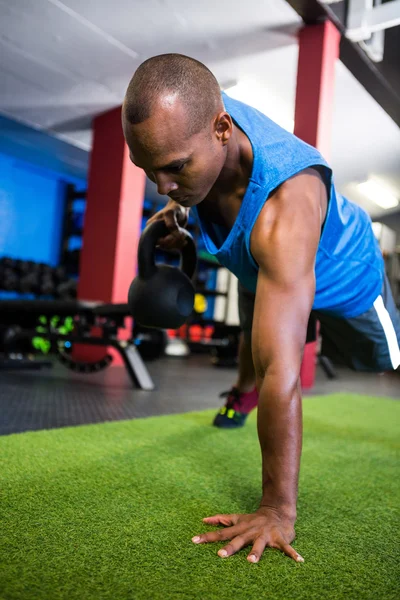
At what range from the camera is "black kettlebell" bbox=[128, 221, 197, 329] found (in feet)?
5.60

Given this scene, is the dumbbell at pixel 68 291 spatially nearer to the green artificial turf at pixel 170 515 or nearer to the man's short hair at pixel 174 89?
the green artificial turf at pixel 170 515

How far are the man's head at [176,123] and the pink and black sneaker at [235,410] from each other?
3.66 feet

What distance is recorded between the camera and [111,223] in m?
4.86

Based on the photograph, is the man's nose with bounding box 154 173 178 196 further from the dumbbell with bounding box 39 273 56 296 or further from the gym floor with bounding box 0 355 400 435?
the dumbbell with bounding box 39 273 56 296

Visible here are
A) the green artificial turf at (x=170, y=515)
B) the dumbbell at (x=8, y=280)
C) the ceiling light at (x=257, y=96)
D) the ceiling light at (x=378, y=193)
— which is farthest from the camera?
the ceiling light at (x=378, y=193)

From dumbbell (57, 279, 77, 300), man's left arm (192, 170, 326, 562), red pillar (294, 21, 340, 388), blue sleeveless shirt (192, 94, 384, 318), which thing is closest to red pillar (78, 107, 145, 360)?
dumbbell (57, 279, 77, 300)

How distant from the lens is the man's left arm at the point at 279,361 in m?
0.98

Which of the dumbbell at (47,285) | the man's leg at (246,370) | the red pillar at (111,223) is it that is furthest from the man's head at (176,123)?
the dumbbell at (47,285)

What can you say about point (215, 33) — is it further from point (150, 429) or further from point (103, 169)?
point (150, 429)

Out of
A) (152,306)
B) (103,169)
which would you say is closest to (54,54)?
(103,169)

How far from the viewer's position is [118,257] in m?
4.76

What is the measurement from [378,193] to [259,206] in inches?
306

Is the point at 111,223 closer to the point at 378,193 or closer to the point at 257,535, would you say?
the point at 257,535

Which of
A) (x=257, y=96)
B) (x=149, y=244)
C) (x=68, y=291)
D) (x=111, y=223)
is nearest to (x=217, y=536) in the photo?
(x=149, y=244)
